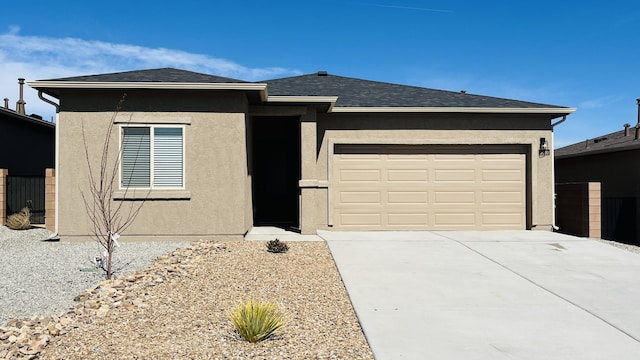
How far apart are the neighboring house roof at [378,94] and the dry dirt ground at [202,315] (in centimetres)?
625

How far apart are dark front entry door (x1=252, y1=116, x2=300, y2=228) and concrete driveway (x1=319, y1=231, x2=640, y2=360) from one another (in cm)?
502

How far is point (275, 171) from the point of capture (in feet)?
51.0

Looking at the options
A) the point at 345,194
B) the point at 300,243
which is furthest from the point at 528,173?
the point at 300,243

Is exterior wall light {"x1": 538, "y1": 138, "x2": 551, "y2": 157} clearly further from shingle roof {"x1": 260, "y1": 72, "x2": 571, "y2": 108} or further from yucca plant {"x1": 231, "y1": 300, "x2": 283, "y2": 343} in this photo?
yucca plant {"x1": 231, "y1": 300, "x2": 283, "y2": 343}

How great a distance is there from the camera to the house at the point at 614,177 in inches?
503

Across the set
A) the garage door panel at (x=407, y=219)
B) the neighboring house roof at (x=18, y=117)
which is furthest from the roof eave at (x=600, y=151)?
the neighboring house roof at (x=18, y=117)

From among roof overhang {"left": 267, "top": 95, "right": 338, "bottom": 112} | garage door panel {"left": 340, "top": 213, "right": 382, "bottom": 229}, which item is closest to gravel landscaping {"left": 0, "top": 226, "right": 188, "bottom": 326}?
roof overhang {"left": 267, "top": 95, "right": 338, "bottom": 112}

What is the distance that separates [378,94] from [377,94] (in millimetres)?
31

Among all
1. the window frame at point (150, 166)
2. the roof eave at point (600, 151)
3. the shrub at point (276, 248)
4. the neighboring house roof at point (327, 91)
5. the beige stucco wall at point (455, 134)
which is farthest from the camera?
the roof eave at point (600, 151)

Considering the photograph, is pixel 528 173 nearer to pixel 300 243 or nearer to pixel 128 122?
pixel 300 243

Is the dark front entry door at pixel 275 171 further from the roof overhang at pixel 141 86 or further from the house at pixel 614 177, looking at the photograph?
the house at pixel 614 177

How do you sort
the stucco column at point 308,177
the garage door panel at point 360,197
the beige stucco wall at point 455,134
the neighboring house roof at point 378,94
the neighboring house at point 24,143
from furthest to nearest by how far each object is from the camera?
the neighboring house at point 24,143 → the neighboring house roof at point 378,94 → the beige stucco wall at point 455,134 → the garage door panel at point 360,197 → the stucco column at point 308,177

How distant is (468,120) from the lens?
513 inches

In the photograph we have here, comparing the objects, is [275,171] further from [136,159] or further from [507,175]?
[507,175]
